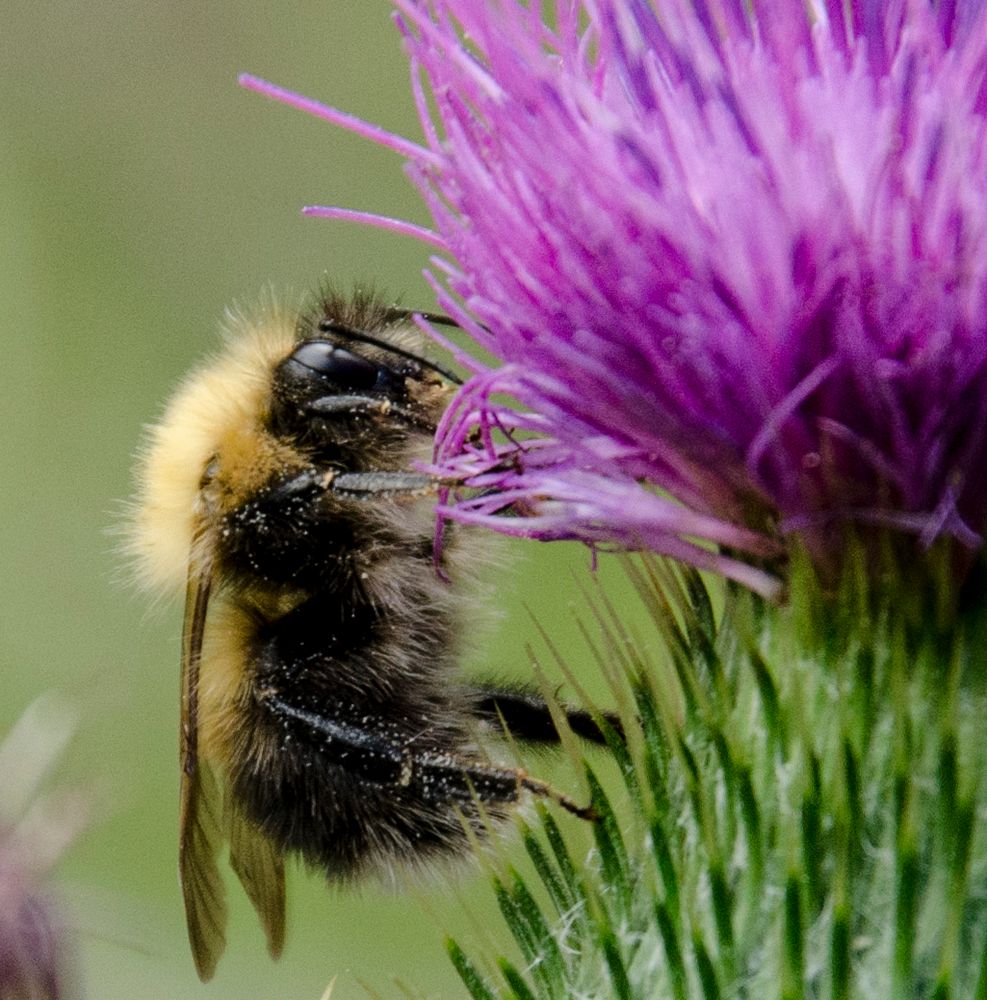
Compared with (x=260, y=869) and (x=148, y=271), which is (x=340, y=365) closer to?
(x=260, y=869)

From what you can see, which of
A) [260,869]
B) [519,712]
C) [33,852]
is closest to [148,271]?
[33,852]

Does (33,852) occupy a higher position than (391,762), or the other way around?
(391,762)

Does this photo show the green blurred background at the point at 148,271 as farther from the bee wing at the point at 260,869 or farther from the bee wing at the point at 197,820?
the bee wing at the point at 197,820

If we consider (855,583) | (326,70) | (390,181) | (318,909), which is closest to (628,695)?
(855,583)

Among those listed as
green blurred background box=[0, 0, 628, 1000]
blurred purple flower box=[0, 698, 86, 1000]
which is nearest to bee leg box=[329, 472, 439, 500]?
blurred purple flower box=[0, 698, 86, 1000]

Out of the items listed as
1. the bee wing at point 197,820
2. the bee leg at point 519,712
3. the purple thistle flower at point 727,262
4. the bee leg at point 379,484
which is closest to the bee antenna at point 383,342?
the bee leg at point 379,484

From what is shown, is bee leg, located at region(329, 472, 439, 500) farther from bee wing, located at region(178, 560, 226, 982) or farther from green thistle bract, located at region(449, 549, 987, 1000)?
green thistle bract, located at region(449, 549, 987, 1000)
